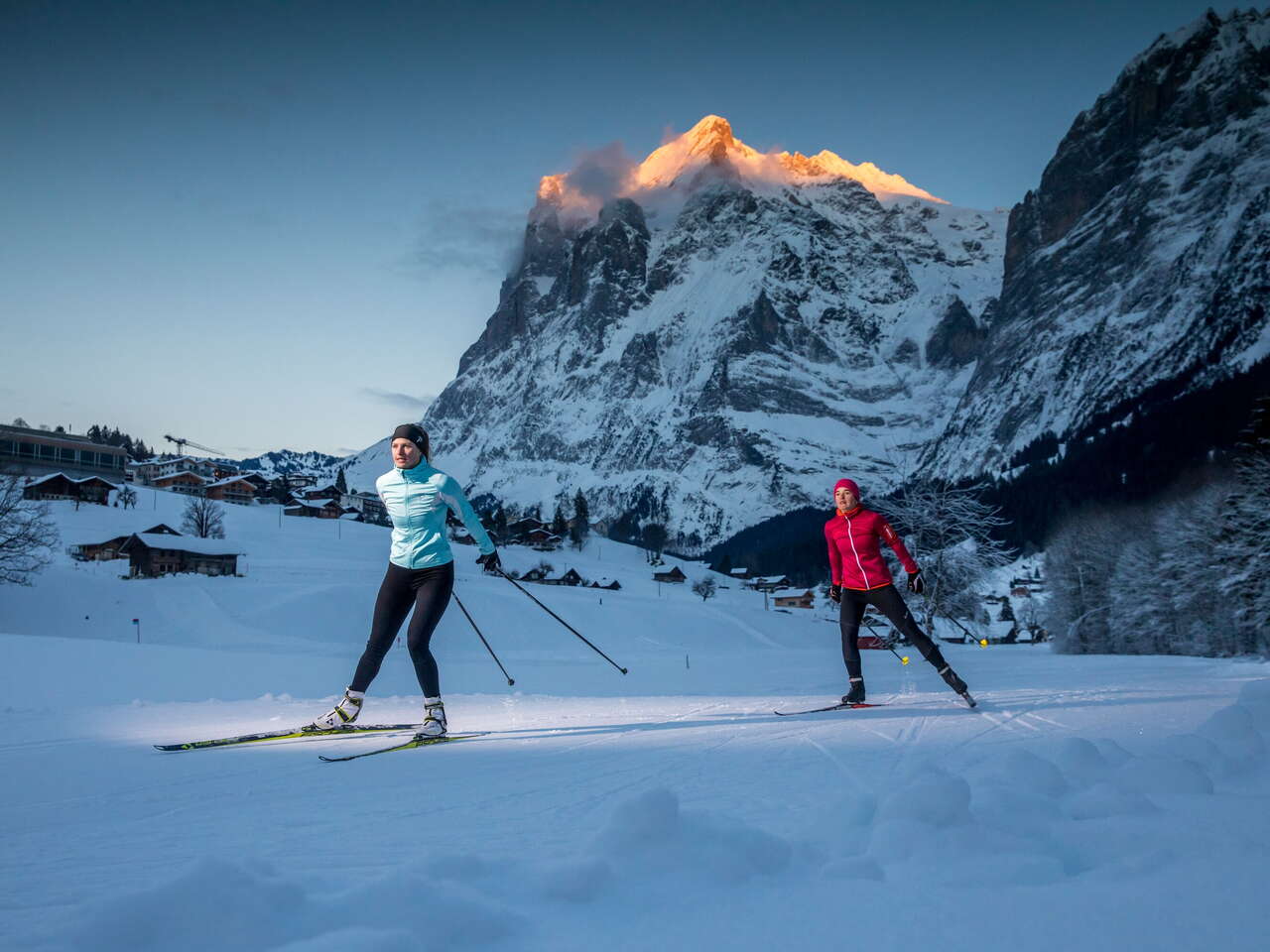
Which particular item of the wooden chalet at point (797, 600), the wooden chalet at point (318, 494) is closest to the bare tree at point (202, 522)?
the wooden chalet at point (318, 494)

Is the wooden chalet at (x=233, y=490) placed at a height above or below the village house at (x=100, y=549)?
above

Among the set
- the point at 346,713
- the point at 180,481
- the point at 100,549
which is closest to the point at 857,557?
the point at 346,713

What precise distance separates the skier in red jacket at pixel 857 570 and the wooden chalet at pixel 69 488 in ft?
283

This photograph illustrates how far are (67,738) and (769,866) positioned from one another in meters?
5.65

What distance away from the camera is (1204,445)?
89375mm

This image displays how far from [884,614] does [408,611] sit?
170 inches

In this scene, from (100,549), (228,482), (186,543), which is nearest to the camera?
(186,543)

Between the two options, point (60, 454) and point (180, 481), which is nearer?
point (60, 454)

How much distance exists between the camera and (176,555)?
57406mm

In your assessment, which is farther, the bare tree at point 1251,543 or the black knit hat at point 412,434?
the bare tree at point 1251,543

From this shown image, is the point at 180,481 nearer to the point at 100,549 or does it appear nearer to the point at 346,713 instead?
the point at 100,549

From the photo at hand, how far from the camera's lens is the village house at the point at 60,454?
8519 cm

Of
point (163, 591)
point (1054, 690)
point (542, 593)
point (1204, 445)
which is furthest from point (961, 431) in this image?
point (1054, 690)

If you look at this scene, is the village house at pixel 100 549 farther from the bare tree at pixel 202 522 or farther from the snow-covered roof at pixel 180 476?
the snow-covered roof at pixel 180 476
